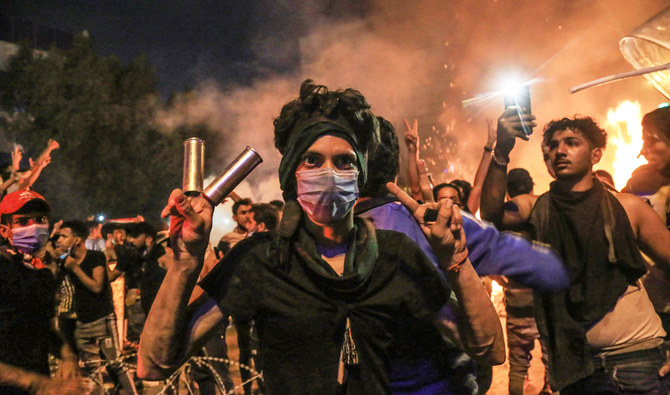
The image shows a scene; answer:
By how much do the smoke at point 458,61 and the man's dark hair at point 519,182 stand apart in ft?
24.9

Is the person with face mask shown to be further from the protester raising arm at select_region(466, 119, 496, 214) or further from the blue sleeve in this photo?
the protester raising arm at select_region(466, 119, 496, 214)

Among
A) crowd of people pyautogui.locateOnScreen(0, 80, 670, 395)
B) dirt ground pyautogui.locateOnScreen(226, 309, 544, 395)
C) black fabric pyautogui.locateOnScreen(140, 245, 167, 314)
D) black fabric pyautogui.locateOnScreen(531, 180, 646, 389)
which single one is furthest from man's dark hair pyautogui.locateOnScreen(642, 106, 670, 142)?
black fabric pyautogui.locateOnScreen(140, 245, 167, 314)

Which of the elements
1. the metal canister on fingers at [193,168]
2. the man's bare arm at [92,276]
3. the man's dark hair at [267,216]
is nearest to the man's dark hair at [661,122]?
the metal canister on fingers at [193,168]

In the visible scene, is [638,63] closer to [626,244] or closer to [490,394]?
[626,244]

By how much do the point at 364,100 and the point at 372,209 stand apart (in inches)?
28.9

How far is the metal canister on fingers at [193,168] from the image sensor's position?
188cm

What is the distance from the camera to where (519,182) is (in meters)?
5.65

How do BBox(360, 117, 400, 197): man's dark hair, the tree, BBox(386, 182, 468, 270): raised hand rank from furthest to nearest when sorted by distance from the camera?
the tree, BBox(360, 117, 400, 197): man's dark hair, BBox(386, 182, 468, 270): raised hand

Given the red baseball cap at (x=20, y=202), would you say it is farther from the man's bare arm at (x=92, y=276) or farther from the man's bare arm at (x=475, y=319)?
the man's bare arm at (x=475, y=319)

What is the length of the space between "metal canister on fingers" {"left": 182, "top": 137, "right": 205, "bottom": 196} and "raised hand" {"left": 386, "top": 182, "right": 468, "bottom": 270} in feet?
2.34

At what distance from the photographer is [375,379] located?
6.54 ft

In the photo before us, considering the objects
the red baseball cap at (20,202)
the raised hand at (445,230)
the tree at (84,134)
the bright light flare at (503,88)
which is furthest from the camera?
the tree at (84,134)

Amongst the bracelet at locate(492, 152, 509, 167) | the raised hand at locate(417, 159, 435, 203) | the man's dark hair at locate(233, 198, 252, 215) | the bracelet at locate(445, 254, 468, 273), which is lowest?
the bracelet at locate(445, 254, 468, 273)

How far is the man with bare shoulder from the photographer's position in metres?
A: 3.32
